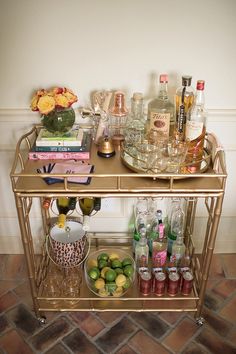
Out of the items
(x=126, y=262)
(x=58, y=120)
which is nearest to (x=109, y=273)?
(x=126, y=262)

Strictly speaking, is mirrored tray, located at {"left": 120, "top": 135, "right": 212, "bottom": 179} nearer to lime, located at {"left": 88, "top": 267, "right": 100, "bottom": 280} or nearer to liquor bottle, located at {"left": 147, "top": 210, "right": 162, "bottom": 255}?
liquor bottle, located at {"left": 147, "top": 210, "right": 162, "bottom": 255}

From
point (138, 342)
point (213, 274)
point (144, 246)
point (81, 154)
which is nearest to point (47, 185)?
point (81, 154)

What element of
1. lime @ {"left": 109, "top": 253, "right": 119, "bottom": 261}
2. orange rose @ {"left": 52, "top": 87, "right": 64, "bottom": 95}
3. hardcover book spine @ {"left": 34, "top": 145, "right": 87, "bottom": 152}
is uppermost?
orange rose @ {"left": 52, "top": 87, "right": 64, "bottom": 95}

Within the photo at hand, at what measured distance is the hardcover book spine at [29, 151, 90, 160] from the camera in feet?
4.89

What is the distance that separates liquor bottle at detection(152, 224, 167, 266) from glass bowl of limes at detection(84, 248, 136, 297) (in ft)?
0.44

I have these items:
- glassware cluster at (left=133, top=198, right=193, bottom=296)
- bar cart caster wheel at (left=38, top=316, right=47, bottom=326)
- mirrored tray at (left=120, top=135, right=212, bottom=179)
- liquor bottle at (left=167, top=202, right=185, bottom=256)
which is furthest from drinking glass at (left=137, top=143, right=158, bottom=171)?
bar cart caster wheel at (left=38, top=316, right=47, bottom=326)

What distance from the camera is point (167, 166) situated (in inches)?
54.4

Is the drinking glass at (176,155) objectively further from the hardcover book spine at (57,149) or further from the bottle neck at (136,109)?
the hardcover book spine at (57,149)

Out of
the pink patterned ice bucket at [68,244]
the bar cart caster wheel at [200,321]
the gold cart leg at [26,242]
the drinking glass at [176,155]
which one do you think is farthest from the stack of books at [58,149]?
the bar cart caster wheel at [200,321]

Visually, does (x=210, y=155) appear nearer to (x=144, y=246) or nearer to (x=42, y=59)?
(x=144, y=246)

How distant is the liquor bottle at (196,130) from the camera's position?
1384 millimetres

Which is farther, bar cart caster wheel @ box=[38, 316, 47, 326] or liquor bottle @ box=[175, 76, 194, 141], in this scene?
bar cart caster wheel @ box=[38, 316, 47, 326]

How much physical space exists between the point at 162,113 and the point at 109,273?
82cm

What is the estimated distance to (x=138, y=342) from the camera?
165 cm
